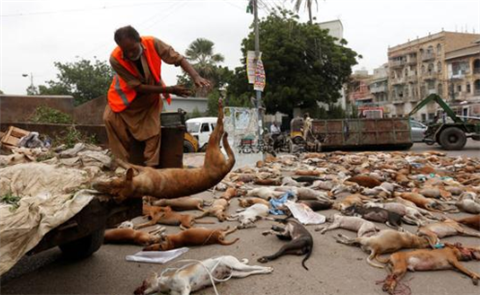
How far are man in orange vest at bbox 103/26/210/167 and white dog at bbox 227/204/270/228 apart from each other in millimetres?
2134

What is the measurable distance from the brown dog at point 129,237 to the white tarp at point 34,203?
1534 millimetres

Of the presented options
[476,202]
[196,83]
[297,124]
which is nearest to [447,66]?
[297,124]

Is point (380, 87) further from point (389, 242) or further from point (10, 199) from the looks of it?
point (10, 199)

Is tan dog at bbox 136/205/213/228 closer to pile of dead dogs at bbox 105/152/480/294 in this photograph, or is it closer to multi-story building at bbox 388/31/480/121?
pile of dead dogs at bbox 105/152/480/294

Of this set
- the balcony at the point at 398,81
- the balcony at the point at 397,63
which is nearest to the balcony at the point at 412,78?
the balcony at the point at 398,81

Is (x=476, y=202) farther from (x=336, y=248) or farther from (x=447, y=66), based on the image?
(x=447, y=66)

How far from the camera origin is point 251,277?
3.71 meters

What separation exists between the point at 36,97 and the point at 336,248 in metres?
6.23

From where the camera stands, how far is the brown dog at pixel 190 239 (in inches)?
172

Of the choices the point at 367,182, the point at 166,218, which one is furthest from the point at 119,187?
the point at 367,182

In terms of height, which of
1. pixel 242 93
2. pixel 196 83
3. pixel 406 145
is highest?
pixel 242 93

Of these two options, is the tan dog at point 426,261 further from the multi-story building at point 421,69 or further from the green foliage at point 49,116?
the multi-story building at point 421,69

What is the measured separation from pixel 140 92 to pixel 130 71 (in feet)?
0.72

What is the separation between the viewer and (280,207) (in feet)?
20.6
